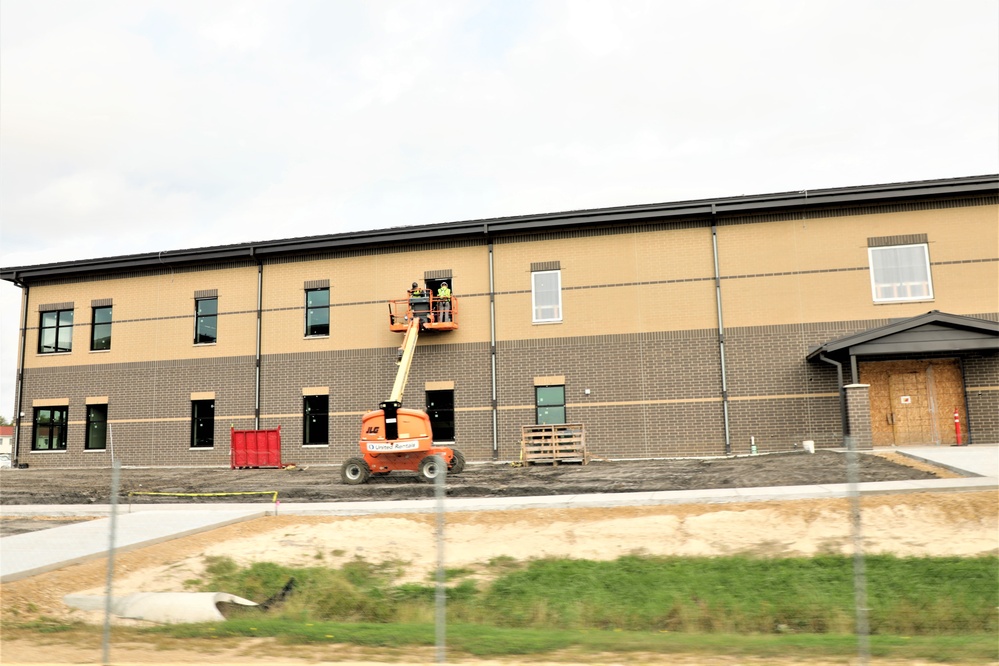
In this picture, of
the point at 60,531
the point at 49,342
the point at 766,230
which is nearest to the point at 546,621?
the point at 60,531

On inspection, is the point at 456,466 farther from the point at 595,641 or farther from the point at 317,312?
the point at 595,641

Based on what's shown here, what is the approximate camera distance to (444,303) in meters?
26.9

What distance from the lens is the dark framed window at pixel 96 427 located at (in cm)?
3075

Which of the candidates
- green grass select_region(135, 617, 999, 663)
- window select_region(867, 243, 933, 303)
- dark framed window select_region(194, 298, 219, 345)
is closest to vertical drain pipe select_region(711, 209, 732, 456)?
window select_region(867, 243, 933, 303)

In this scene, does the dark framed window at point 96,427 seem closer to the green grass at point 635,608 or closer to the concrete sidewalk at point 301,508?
the concrete sidewalk at point 301,508

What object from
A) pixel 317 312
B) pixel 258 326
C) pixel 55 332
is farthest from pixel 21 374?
pixel 317 312

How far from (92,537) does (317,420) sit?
13684mm

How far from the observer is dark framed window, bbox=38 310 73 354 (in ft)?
105

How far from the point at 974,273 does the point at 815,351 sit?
5562 millimetres

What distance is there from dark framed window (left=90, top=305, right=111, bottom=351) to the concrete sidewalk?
14.0 meters

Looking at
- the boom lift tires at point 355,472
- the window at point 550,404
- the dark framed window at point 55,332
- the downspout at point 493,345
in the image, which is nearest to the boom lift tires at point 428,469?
the boom lift tires at point 355,472

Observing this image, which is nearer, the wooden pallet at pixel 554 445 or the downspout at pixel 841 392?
the downspout at pixel 841 392

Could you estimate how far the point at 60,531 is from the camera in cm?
1516

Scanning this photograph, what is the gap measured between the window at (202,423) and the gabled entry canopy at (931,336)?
2273 cm
